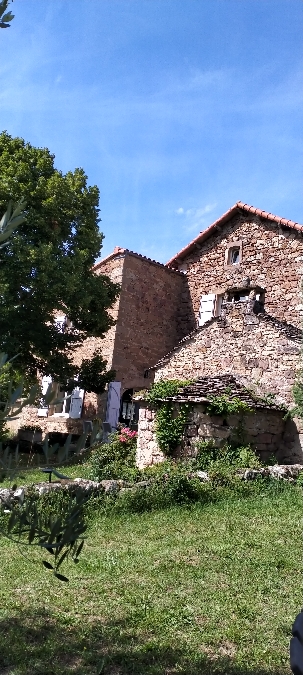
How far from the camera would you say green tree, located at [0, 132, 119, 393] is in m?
13.7

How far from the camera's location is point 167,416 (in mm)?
11297

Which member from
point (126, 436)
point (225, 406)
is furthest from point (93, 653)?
point (126, 436)

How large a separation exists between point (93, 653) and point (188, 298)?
16.4m

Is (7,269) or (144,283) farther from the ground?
(144,283)

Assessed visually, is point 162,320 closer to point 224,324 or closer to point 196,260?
point 196,260

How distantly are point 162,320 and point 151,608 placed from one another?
1484 centimetres

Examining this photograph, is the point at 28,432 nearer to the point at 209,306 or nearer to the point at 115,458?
the point at 115,458

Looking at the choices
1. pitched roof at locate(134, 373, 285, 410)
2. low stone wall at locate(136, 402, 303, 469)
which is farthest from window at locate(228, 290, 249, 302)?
low stone wall at locate(136, 402, 303, 469)

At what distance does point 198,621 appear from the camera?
14.6 feet

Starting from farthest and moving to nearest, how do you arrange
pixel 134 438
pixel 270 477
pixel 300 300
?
pixel 300 300 < pixel 134 438 < pixel 270 477

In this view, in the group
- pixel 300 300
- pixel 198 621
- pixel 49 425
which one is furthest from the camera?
pixel 49 425

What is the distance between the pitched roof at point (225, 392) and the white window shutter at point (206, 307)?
580 centimetres

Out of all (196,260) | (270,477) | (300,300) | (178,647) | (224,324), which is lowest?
(178,647)

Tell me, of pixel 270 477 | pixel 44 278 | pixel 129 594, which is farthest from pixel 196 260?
pixel 129 594
